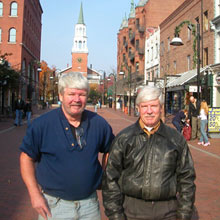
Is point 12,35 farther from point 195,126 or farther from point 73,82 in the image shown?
point 73,82

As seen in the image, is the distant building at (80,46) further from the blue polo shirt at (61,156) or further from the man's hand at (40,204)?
the man's hand at (40,204)

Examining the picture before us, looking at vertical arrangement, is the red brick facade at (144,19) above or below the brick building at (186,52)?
above

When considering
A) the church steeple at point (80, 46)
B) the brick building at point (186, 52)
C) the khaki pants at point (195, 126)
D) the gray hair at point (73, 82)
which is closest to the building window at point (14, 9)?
the brick building at point (186, 52)

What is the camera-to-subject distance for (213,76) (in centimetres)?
2050

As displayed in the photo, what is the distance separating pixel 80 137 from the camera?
228cm

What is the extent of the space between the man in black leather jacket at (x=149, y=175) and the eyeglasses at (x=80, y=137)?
0.24 meters

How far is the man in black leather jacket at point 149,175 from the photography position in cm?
221

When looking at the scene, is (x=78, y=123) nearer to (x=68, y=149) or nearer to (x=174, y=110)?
(x=68, y=149)

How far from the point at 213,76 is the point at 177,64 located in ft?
26.5

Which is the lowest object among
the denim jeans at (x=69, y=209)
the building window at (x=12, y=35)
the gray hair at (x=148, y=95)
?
the denim jeans at (x=69, y=209)

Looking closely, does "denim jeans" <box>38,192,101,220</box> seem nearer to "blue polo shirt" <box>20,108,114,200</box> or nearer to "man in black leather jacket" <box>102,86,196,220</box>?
"blue polo shirt" <box>20,108,114,200</box>

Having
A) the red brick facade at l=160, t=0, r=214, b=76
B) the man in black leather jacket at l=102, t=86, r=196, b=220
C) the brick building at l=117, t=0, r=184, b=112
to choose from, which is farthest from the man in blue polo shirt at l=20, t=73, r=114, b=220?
the brick building at l=117, t=0, r=184, b=112

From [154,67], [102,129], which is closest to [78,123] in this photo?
[102,129]

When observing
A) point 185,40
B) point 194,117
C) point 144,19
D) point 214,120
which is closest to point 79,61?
point 144,19
